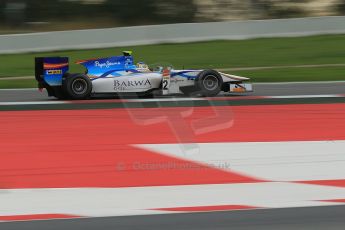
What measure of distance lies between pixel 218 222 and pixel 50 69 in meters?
7.56

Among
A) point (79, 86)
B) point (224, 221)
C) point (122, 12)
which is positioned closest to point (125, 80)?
point (79, 86)

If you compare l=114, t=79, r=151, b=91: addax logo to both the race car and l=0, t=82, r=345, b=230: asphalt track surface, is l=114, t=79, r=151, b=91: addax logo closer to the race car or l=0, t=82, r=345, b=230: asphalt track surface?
the race car

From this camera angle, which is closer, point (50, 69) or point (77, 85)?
point (50, 69)

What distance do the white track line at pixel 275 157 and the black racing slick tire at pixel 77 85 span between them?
4.16m

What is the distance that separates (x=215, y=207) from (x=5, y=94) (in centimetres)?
925

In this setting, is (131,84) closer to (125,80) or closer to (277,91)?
(125,80)

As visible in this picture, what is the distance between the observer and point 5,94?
13570mm

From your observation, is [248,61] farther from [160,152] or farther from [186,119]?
[160,152]

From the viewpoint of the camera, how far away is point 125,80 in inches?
468

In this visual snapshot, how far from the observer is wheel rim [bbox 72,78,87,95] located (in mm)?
11898

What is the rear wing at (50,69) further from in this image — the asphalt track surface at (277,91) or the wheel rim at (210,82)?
the wheel rim at (210,82)

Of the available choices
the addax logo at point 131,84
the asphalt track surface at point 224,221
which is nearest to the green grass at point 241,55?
the addax logo at point 131,84

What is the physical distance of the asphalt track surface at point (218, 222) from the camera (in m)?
4.61

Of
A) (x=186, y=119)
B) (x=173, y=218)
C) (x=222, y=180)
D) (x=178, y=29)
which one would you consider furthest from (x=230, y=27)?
(x=173, y=218)
